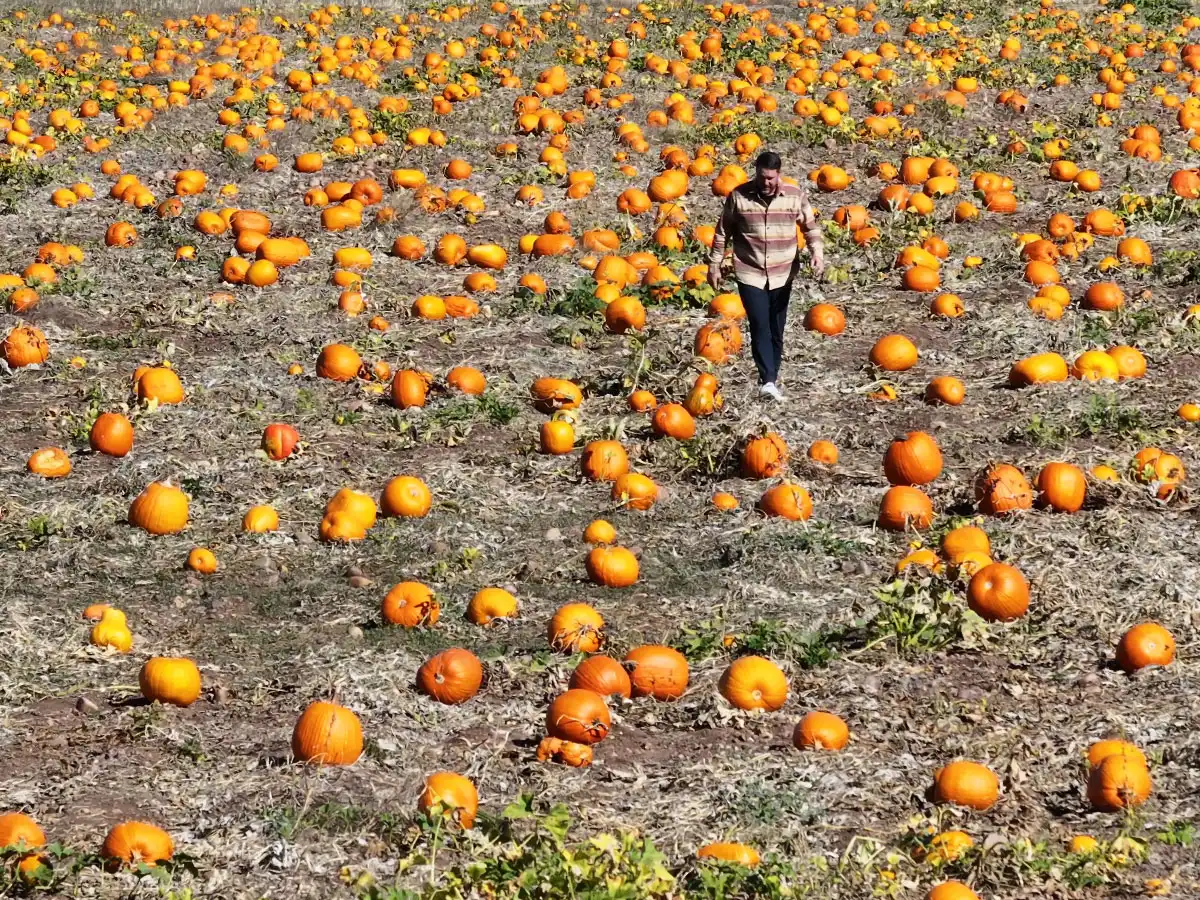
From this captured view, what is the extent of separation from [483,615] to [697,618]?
4.00 ft

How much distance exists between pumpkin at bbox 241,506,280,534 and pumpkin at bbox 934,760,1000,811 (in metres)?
4.71

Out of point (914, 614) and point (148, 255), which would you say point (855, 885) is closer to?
point (914, 614)

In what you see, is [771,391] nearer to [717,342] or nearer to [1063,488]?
[717,342]

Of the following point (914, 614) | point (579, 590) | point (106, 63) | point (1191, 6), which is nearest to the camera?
point (914, 614)

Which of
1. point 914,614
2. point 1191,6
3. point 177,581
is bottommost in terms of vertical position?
point 177,581

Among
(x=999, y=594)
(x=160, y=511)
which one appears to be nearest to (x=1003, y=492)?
(x=999, y=594)

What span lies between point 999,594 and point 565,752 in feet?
8.51

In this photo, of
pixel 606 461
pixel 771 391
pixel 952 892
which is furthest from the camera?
pixel 771 391

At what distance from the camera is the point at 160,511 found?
8992mm

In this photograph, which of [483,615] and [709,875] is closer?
[709,875]

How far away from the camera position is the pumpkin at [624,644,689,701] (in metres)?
7.10

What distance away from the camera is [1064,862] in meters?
5.66

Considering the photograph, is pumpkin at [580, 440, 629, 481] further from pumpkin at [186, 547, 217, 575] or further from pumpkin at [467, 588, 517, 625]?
pumpkin at [186, 547, 217, 575]

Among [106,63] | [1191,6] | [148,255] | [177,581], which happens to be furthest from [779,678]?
[1191,6]
